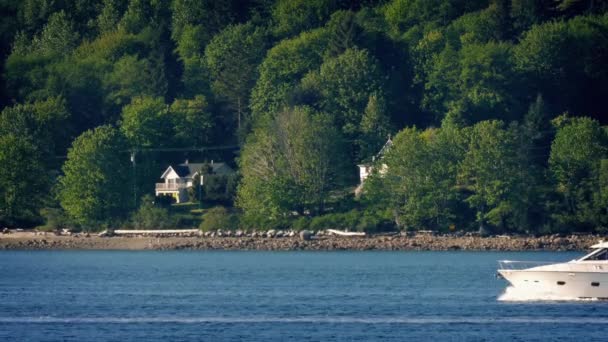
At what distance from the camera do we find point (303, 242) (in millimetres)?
87250

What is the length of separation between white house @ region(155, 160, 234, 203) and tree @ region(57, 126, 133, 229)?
30.2 feet

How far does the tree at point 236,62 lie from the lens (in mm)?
126438

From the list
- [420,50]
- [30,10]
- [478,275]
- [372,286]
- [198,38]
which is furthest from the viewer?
[30,10]

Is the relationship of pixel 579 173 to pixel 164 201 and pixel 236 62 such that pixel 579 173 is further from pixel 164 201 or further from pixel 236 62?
pixel 236 62

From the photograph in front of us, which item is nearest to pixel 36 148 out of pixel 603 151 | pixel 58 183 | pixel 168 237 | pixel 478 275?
pixel 58 183

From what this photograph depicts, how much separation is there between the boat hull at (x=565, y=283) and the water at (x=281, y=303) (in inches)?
16.8

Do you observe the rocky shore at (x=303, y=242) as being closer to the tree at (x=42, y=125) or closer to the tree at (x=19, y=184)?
the tree at (x=19, y=184)

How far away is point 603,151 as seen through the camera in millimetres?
93062

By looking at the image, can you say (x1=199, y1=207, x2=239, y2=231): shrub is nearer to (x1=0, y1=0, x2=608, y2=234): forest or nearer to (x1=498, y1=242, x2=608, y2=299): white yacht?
(x1=0, y1=0, x2=608, y2=234): forest

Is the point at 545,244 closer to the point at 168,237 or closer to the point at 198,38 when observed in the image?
the point at 168,237

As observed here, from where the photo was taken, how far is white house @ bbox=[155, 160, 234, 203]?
109044mm

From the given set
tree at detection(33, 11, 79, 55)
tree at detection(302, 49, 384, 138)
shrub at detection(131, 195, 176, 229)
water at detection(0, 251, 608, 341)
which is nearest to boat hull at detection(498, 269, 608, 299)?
water at detection(0, 251, 608, 341)

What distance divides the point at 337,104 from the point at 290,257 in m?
35.9

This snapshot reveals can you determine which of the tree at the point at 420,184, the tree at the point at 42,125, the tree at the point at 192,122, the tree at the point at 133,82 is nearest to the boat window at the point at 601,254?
the tree at the point at 420,184
